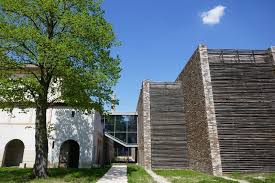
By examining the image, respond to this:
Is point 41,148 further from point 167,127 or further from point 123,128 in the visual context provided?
point 123,128

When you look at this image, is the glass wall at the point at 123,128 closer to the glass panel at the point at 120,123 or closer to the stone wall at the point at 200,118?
the glass panel at the point at 120,123

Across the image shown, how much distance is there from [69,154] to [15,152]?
20.0 feet

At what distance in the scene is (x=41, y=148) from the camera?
52.0 ft

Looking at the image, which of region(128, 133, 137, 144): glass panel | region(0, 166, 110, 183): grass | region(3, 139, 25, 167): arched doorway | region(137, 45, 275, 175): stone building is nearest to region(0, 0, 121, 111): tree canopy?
region(0, 166, 110, 183): grass

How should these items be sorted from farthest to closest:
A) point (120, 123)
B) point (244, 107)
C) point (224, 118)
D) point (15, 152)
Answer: point (120, 123), point (15, 152), point (244, 107), point (224, 118)

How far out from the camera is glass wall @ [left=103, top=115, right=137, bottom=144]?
37.7 m

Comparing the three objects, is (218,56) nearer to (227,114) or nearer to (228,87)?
(228,87)

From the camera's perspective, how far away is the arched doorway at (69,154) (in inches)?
970

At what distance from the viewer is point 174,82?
85.0 feet

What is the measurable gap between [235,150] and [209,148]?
1.75 metres

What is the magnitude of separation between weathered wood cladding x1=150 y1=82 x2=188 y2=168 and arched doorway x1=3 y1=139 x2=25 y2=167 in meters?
14.6

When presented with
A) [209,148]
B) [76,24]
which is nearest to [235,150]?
[209,148]

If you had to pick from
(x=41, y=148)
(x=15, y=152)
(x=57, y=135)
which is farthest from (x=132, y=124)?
(x=41, y=148)

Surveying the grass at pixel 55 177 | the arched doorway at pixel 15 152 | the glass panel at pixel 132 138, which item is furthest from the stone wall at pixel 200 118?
the arched doorway at pixel 15 152
